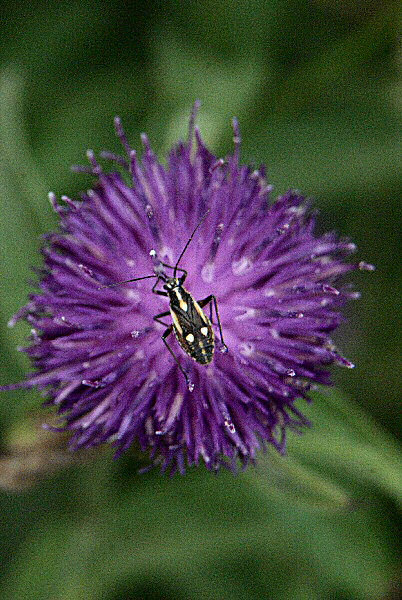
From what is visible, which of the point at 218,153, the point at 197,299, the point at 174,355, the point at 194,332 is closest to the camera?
the point at 194,332

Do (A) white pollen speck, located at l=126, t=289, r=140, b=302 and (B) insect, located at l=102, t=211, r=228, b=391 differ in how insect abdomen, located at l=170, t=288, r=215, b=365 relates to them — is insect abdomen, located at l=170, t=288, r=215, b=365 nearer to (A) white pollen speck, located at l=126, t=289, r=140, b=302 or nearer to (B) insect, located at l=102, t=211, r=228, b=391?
(B) insect, located at l=102, t=211, r=228, b=391

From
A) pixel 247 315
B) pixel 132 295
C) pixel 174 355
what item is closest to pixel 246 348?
pixel 247 315

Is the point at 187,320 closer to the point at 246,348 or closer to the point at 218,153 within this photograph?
the point at 246,348

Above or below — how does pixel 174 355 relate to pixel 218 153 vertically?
below

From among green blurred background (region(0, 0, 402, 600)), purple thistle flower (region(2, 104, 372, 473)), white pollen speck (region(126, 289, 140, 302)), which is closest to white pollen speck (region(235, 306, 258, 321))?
purple thistle flower (region(2, 104, 372, 473))

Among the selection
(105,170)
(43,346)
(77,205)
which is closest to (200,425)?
(43,346)

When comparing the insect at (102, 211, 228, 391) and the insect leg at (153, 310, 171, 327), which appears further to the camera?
the insect leg at (153, 310, 171, 327)

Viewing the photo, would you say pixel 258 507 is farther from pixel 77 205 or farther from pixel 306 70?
pixel 306 70
